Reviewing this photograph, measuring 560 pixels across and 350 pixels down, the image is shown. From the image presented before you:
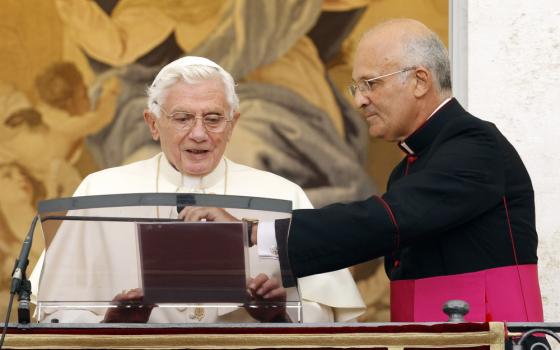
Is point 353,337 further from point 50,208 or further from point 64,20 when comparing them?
point 64,20

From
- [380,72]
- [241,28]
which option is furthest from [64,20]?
[380,72]

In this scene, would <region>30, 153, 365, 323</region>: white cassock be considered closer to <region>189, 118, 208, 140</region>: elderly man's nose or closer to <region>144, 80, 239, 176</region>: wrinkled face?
<region>144, 80, 239, 176</region>: wrinkled face

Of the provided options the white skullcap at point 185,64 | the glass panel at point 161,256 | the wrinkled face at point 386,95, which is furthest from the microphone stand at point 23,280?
the white skullcap at point 185,64

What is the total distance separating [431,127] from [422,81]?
15 cm

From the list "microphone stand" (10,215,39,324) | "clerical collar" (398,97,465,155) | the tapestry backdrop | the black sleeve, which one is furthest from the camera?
the tapestry backdrop

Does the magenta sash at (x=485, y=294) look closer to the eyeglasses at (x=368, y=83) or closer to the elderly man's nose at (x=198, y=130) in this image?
the eyeglasses at (x=368, y=83)

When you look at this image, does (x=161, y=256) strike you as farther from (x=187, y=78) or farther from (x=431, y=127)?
(x=187, y=78)

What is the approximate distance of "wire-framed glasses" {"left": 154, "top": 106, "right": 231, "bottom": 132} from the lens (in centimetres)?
456

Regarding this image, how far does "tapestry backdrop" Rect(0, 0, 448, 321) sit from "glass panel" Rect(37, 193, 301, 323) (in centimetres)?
264

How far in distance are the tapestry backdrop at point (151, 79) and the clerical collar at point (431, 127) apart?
6.13ft

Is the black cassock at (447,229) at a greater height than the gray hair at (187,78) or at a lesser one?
lesser

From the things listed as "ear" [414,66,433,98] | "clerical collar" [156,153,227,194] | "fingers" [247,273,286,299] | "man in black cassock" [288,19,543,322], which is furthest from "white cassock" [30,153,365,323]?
"ear" [414,66,433,98]

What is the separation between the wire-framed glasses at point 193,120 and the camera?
4.56m

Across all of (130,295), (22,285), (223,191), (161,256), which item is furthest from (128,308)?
(223,191)
